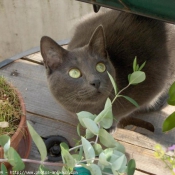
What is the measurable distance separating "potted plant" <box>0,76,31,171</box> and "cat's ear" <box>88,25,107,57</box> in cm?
29

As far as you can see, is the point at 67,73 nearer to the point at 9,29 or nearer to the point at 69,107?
the point at 69,107

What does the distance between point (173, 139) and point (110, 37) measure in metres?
0.43

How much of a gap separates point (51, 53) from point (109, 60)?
0.20 metres

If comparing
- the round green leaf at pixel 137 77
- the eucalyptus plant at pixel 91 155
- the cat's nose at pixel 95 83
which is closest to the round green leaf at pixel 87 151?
the eucalyptus plant at pixel 91 155

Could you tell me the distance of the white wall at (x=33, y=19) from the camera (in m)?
2.36

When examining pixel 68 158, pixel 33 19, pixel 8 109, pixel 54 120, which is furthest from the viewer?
pixel 33 19

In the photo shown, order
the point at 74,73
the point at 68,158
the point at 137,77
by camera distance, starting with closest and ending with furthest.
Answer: the point at 68,158, the point at 137,77, the point at 74,73

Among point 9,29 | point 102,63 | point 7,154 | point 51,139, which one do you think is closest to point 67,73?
point 102,63

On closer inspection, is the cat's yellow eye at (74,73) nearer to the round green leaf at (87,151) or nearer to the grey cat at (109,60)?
the grey cat at (109,60)

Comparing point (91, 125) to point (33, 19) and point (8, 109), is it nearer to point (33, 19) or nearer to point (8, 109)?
point (8, 109)

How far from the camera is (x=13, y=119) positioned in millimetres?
1017

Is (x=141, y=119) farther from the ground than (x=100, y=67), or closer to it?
closer to it

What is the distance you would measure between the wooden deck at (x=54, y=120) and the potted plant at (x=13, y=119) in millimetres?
86

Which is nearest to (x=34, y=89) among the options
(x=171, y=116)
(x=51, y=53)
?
(x=51, y=53)
